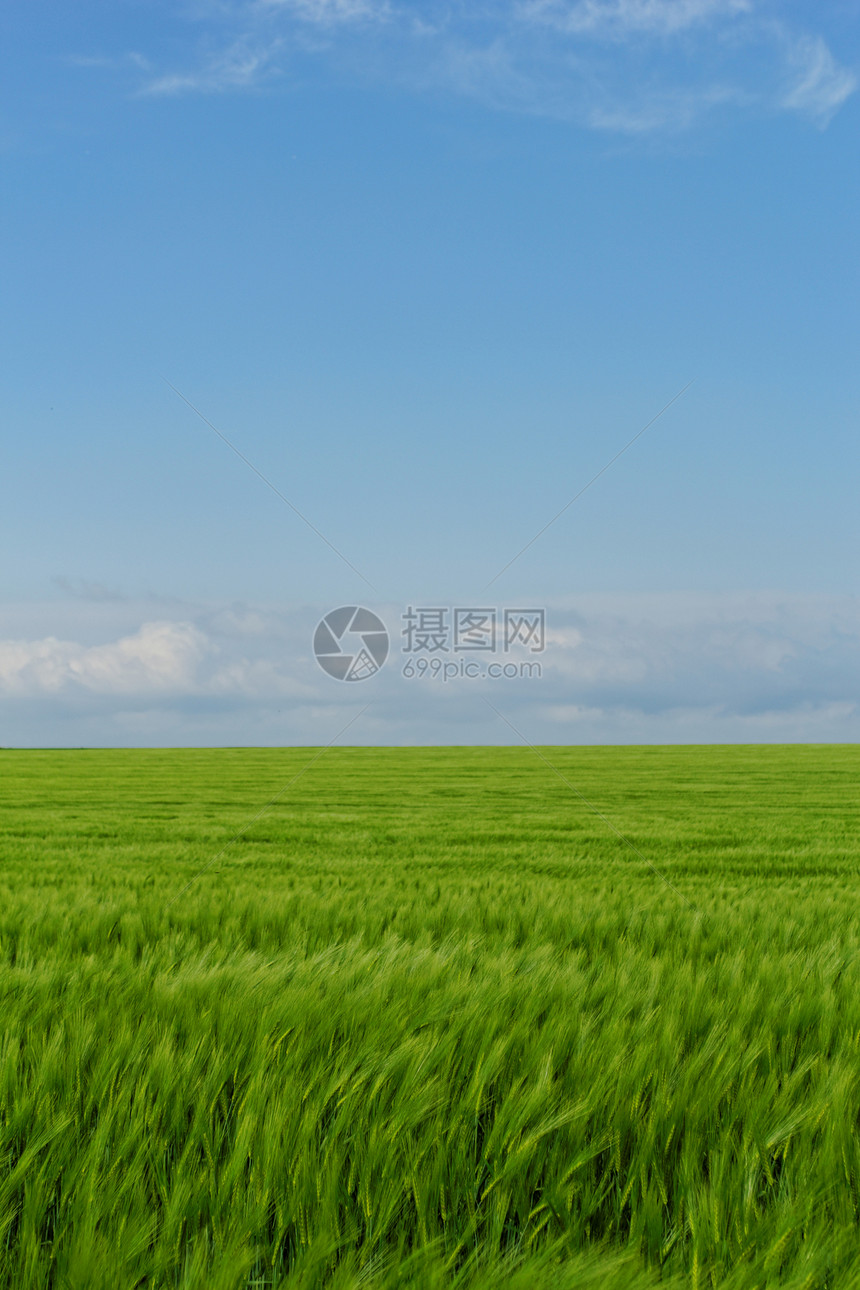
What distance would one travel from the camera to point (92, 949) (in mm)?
3727

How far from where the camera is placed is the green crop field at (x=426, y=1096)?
1.52 metres

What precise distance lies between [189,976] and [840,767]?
95.2ft

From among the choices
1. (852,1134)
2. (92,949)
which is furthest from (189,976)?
(852,1134)

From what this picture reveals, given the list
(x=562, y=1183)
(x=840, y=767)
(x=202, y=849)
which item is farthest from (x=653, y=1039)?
(x=840, y=767)

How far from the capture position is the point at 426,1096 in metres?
1.92

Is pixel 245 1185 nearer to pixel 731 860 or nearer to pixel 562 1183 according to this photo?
pixel 562 1183

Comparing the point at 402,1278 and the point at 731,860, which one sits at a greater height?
the point at 402,1278

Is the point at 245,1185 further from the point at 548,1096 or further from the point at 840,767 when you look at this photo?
the point at 840,767

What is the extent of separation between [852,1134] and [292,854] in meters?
7.67

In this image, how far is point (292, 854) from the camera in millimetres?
8992

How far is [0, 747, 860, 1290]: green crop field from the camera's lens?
1.52 m

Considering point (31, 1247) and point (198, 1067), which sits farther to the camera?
point (198, 1067)

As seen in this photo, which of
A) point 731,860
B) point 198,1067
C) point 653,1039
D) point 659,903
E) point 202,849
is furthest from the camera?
point 202,849

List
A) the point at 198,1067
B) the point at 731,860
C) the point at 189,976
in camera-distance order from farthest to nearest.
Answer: the point at 731,860, the point at 189,976, the point at 198,1067
